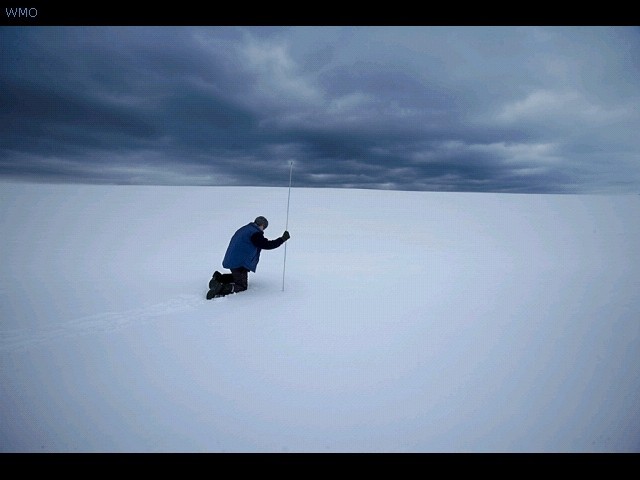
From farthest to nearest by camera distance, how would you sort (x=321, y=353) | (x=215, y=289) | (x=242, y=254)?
(x=242, y=254), (x=215, y=289), (x=321, y=353)

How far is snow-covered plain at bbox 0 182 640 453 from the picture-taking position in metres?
1.98

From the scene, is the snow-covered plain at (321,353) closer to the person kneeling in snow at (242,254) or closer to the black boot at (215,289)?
the black boot at (215,289)

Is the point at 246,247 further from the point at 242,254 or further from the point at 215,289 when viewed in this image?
the point at 215,289

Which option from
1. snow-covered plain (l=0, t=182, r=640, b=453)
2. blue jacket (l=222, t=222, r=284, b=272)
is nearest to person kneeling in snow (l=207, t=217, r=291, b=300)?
blue jacket (l=222, t=222, r=284, b=272)

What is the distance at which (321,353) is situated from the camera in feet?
9.16

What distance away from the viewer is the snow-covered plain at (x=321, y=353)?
6.49ft

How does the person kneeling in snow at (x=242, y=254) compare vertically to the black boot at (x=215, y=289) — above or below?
above

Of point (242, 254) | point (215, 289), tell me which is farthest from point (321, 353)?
point (242, 254)

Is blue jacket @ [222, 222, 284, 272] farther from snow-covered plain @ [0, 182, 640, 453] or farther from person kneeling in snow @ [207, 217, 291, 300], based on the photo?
snow-covered plain @ [0, 182, 640, 453]

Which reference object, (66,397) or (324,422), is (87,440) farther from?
(324,422)

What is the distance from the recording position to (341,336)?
3148 mm

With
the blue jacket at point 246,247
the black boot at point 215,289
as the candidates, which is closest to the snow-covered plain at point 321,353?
the black boot at point 215,289
